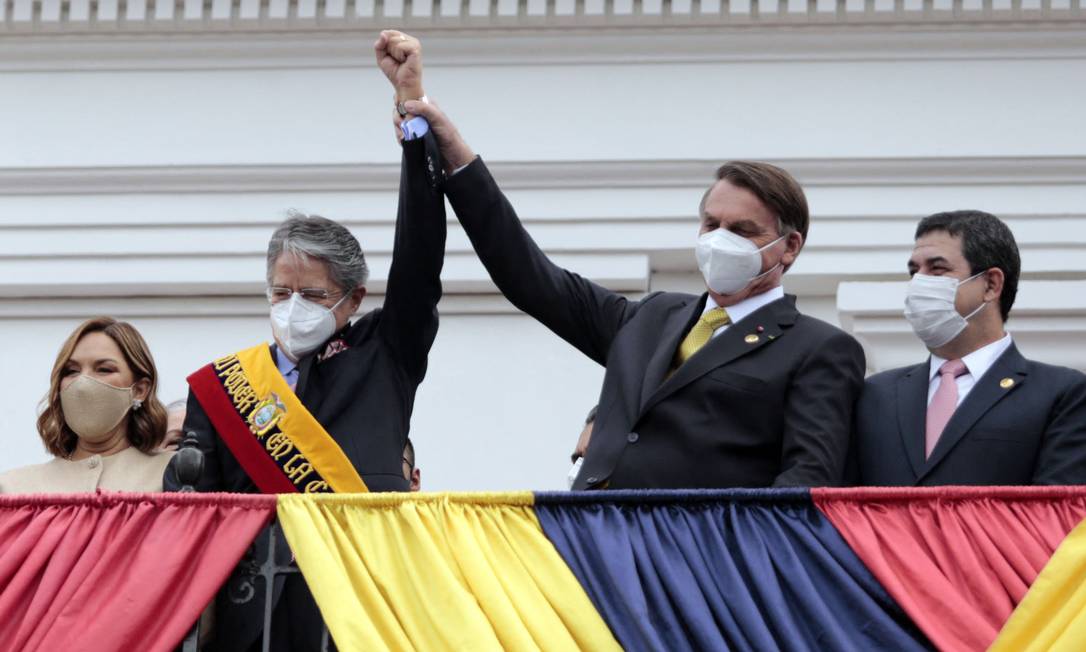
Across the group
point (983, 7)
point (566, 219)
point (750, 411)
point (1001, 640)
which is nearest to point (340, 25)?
point (566, 219)

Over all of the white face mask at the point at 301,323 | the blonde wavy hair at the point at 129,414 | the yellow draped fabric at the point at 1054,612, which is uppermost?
the white face mask at the point at 301,323

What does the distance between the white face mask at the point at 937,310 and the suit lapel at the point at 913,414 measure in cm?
15

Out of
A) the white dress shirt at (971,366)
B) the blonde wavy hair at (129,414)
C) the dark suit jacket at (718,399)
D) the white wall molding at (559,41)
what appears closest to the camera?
the dark suit jacket at (718,399)

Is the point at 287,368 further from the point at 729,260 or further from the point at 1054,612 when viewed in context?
the point at 1054,612

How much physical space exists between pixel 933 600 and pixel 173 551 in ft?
5.92

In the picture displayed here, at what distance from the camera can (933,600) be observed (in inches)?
233

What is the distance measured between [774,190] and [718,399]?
64 cm


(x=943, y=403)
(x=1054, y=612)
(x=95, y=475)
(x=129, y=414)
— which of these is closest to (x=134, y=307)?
(x=129, y=414)

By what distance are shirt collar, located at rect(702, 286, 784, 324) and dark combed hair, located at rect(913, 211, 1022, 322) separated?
590mm

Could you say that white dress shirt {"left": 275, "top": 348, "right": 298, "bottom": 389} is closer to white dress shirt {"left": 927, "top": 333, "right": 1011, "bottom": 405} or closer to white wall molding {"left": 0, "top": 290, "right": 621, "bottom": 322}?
white dress shirt {"left": 927, "top": 333, "right": 1011, "bottom": 405}

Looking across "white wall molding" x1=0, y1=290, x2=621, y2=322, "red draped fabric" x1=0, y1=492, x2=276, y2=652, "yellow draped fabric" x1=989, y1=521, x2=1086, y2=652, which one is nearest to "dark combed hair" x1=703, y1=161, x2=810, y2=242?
"yellow draped fabric" x1=989, y1=521, x2=1086, y2=652

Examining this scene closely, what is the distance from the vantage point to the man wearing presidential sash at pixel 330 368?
6.54 m

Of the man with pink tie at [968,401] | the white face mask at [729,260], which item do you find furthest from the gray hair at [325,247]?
the man with pink tie at [968,401]

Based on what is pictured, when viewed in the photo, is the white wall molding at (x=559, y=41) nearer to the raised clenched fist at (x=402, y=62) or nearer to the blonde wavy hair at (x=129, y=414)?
the blonde wavy hair at (x=129, y=414)
